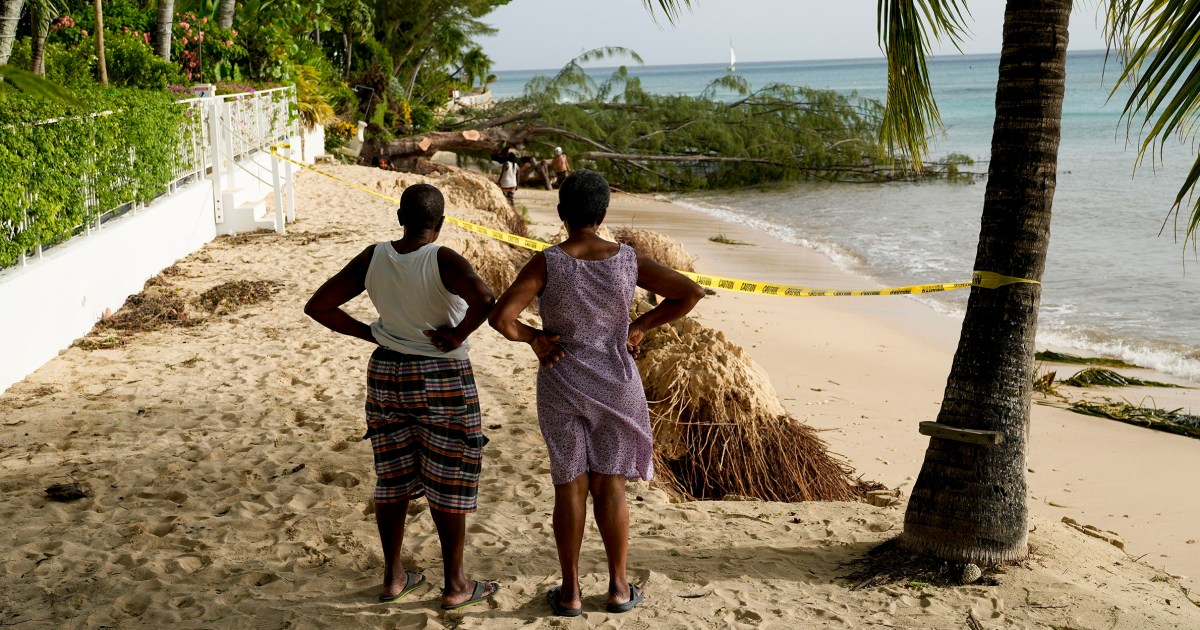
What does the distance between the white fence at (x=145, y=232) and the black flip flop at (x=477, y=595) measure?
13.3 feet

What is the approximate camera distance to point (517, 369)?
7113mm

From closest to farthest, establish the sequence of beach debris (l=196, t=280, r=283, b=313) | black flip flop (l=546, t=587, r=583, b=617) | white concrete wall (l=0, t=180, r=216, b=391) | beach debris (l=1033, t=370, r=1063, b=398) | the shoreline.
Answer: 1. black flip flop (l=546, t=587, r=583, b=617)
2. the shoreline
3. white concrete wall (l=0, t=180, r=216, b=391)
4. beach debris (l=1033, t=370, r=1063, b=398)
5. beach debris (l=196, t=280, r=283, b=313)

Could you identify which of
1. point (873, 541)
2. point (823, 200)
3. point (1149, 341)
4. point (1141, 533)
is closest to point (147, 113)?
point (873, 541)

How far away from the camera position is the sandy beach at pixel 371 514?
3617 mm

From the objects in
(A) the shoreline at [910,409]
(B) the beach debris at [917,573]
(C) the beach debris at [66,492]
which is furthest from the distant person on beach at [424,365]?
(A) the shoreline at [910,409]

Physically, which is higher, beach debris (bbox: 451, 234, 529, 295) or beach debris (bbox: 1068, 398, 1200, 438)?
beach debris (bbox: 451, 234, 529, 295)

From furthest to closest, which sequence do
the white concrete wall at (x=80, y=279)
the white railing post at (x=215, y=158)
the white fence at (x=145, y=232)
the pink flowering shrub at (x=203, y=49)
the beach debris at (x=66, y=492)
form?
the pink flowering shrub at (x=203, y=49) < the white railing post at (x=215, y=158) < the white fence at (x=145, y=232) < the white concrete wall at (x=80, y=279) < the beach debris at (x=66, y=492)

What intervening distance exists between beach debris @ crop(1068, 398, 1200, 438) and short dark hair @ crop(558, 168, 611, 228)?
19.8ft

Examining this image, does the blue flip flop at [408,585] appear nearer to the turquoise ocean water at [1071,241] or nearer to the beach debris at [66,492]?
the beach debris at [66,492]

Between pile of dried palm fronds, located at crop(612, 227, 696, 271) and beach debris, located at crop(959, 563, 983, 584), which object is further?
pile of dried palm fronds, located at crop(612, 227, 696, 271)

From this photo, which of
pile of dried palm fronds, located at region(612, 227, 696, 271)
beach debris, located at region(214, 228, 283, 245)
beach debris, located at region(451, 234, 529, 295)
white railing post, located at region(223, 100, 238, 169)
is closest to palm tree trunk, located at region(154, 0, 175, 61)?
white railing post, located at region(223, 100, 238, 169)

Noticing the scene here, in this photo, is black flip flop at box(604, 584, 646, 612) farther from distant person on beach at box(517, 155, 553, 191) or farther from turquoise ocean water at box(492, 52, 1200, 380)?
distant person on beach at box(517, 155, 553, 191)

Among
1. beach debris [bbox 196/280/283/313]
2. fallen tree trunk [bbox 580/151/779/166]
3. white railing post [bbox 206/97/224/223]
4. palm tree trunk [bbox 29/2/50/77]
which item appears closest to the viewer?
beach debris [bbox 196/280/283/313]

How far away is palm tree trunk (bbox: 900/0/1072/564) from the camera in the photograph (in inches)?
151
